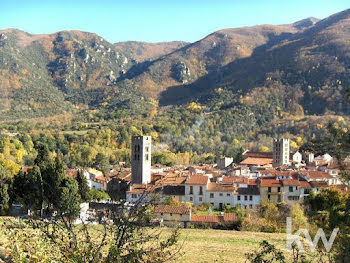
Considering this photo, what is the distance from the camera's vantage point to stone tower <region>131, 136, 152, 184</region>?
141 ft

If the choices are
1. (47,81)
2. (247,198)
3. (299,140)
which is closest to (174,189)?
(247,198)

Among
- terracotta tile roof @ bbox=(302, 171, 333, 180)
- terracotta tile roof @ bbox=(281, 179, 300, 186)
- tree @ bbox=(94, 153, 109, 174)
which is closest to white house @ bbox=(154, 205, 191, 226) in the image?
terracotta tile roof @ bbox=(281, 179, 300, 186)

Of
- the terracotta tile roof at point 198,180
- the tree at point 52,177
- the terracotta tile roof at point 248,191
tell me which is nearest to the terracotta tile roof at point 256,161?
the terracotta tile roof at point 198,180

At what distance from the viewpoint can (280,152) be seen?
6512 cm

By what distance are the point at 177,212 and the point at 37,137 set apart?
55051mm

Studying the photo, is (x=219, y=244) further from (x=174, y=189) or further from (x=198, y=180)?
(x=174, y=189)

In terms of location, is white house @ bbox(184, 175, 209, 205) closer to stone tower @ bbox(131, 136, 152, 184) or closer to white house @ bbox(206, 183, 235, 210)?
white house @ bbox(206, 183, 235, 210)

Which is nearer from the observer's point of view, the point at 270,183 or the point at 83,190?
the point at 83,190

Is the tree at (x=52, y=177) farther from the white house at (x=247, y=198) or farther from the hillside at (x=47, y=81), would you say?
the hillside at (x=47, y=81)

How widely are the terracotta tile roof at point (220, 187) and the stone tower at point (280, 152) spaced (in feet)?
96.8

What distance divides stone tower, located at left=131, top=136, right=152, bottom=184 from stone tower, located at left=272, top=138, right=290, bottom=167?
1040 inches

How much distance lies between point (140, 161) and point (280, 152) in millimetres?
28515

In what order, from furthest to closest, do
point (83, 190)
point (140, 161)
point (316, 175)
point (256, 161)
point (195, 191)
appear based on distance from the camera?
point (256, 161) → point (140, 161) → point (316, 175) → point (195, 191) → point (83, 190)

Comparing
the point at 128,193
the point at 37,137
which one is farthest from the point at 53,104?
the point at 128,193
